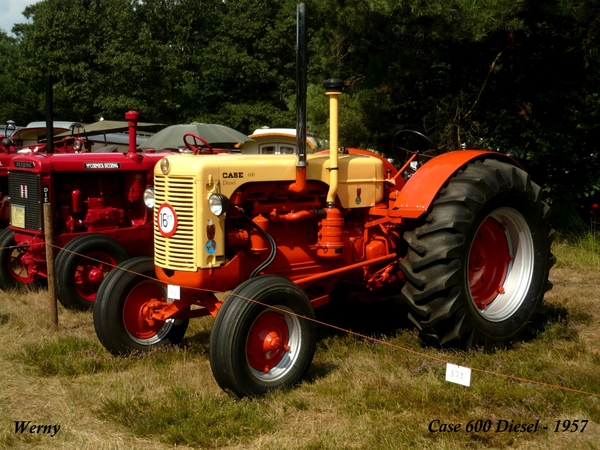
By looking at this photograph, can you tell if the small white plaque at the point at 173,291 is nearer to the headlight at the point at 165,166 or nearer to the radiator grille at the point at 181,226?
the radiator grille at the point at 181,226

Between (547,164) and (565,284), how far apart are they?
2.77 metres

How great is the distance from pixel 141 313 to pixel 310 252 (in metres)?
1.32

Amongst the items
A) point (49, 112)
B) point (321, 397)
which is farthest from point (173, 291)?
point (49, 112)

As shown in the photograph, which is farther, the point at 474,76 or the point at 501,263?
the point at 474,76

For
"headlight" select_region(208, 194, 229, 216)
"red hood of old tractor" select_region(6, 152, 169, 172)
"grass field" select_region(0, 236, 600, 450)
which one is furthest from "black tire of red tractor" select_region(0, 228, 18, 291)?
"headlight" select_region(208, 194, 229, 216)

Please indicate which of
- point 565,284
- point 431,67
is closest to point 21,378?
point 565,284

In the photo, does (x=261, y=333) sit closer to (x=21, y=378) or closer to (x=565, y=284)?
(x=21, y=378)

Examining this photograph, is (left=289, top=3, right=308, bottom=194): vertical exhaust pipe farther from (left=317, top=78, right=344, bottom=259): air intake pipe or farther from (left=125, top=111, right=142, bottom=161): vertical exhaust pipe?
(left=125, top=111, right=142, bottom=161): vertical exhaust pipe

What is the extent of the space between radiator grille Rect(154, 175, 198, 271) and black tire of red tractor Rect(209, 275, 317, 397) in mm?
433

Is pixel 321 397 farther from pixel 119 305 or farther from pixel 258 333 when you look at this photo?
pixel 119 305

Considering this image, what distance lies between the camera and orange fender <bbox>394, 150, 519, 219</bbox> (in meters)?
4.89

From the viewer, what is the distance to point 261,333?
14.1 ft

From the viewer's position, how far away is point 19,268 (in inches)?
318

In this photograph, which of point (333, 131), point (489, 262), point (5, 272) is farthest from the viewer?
point (5, 272)
